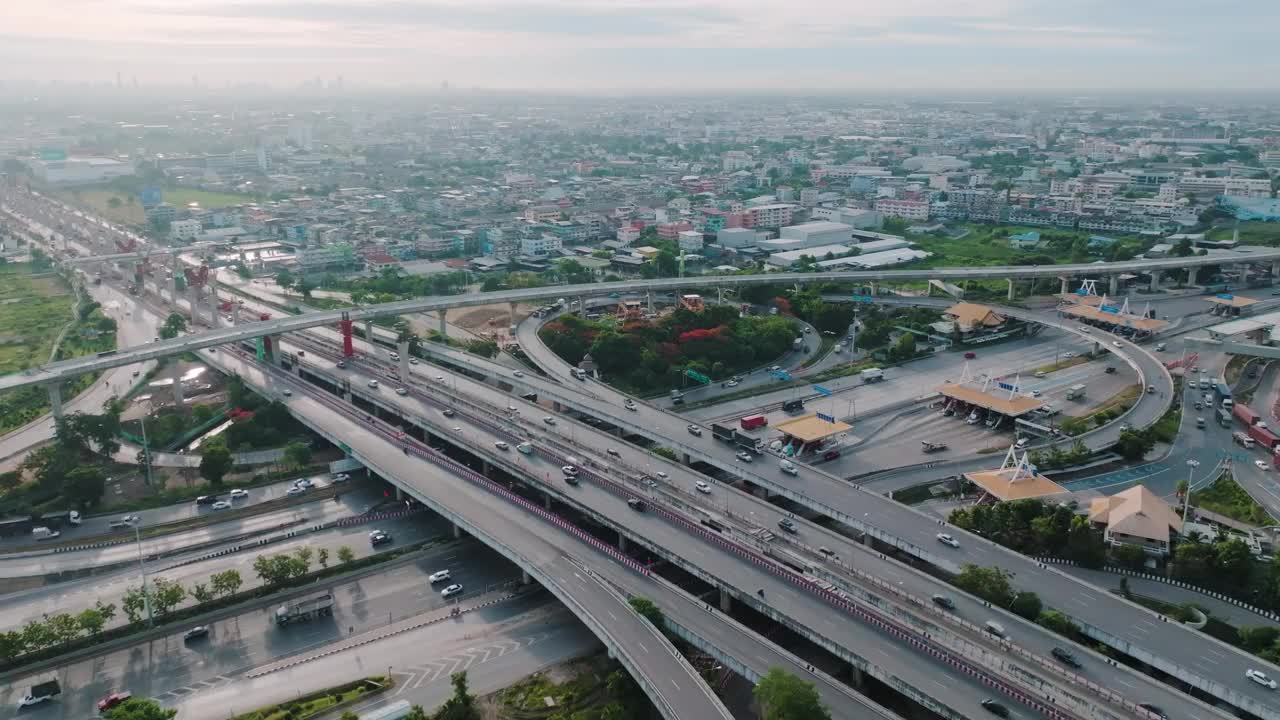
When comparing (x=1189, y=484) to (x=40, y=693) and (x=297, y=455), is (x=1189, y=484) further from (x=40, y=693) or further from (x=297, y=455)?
(x=40, y=693)

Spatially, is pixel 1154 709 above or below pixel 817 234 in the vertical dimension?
below

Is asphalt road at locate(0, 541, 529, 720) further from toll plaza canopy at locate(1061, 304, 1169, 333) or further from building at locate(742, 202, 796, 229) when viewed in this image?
building at locate(742, 202, 796, 229)

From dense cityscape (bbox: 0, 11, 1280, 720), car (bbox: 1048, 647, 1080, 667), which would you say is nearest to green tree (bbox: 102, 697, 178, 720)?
dense cityscape (bbox: 0, 11, 1280, 720)

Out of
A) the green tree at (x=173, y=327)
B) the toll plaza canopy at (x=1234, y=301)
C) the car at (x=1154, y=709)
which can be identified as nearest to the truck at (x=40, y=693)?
the car at (x=1154, y=709)

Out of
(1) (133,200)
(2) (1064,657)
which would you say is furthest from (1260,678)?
(1) (133,200)

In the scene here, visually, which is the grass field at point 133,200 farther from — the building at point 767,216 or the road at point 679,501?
the road at point 679,501

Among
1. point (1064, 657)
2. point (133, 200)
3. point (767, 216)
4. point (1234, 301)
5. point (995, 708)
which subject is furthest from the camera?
point (133, 200)

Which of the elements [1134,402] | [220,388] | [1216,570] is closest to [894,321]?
[1134,402]
